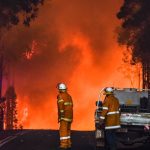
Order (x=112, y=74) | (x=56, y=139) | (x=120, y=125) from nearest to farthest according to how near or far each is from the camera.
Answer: (x=120, y=125)
(x=56, y=139)
(x=112, y=74)

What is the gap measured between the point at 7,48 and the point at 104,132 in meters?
77.0

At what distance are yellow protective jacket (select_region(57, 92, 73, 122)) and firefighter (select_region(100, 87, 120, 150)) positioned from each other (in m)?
0.93

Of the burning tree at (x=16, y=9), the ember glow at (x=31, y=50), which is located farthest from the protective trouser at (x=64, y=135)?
the ember glow at (x=31, y=50)

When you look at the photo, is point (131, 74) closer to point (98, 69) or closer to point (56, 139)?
point (98, 69)

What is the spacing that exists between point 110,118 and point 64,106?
1329mm

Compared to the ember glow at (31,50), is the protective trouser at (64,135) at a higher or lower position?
lower

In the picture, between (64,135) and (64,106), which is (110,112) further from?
(64,135)

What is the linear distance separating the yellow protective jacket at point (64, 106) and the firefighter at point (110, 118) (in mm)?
926

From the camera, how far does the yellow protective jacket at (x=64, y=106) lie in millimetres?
→ 18875

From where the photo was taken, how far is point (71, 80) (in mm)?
149375

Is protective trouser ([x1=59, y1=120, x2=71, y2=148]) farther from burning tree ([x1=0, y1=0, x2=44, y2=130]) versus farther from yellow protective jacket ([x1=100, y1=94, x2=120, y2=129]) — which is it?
burning tree ([x1=0, y1=0, x2=44, y2=130])

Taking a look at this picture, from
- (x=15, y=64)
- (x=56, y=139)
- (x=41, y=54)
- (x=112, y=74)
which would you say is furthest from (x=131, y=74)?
(x=56, y=139)

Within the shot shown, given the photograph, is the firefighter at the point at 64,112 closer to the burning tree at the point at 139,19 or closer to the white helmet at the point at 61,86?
the white helmet at the point at 61,86

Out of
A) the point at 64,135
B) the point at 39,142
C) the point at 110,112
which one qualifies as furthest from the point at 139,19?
the point at 64,135
